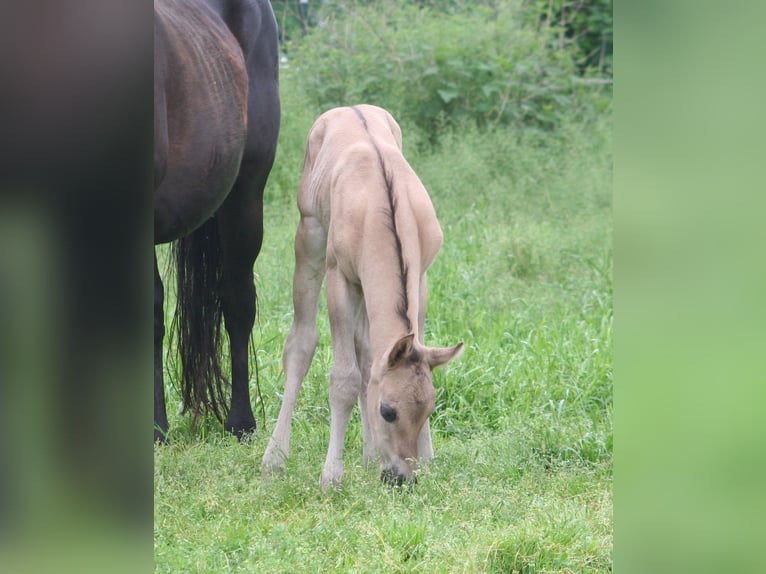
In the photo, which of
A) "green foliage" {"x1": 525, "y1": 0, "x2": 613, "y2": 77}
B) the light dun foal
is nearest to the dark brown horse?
the light dun foal

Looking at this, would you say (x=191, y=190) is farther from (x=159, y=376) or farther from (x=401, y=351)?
(x=401, y=351)

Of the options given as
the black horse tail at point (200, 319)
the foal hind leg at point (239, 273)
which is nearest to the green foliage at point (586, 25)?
the foal hind leg at point (239, 273)

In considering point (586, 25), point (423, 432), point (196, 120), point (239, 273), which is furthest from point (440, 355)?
point (586, 25)

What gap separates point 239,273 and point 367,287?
1334 millimetres

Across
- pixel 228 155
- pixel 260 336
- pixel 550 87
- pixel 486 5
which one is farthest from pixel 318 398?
pixel 486 5

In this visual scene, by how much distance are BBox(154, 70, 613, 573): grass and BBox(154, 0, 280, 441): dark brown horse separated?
0.26 metres

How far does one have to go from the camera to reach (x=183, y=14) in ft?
14.5

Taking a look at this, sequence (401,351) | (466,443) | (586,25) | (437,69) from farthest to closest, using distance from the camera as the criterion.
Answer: (586,25) → (437,69) → (466,443) → (401,351)

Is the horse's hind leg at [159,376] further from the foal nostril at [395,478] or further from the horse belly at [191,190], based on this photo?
the foal nostril at [395,478]

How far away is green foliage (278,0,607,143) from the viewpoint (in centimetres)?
988

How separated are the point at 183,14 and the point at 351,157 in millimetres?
993

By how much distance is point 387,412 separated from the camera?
11.9 ft
